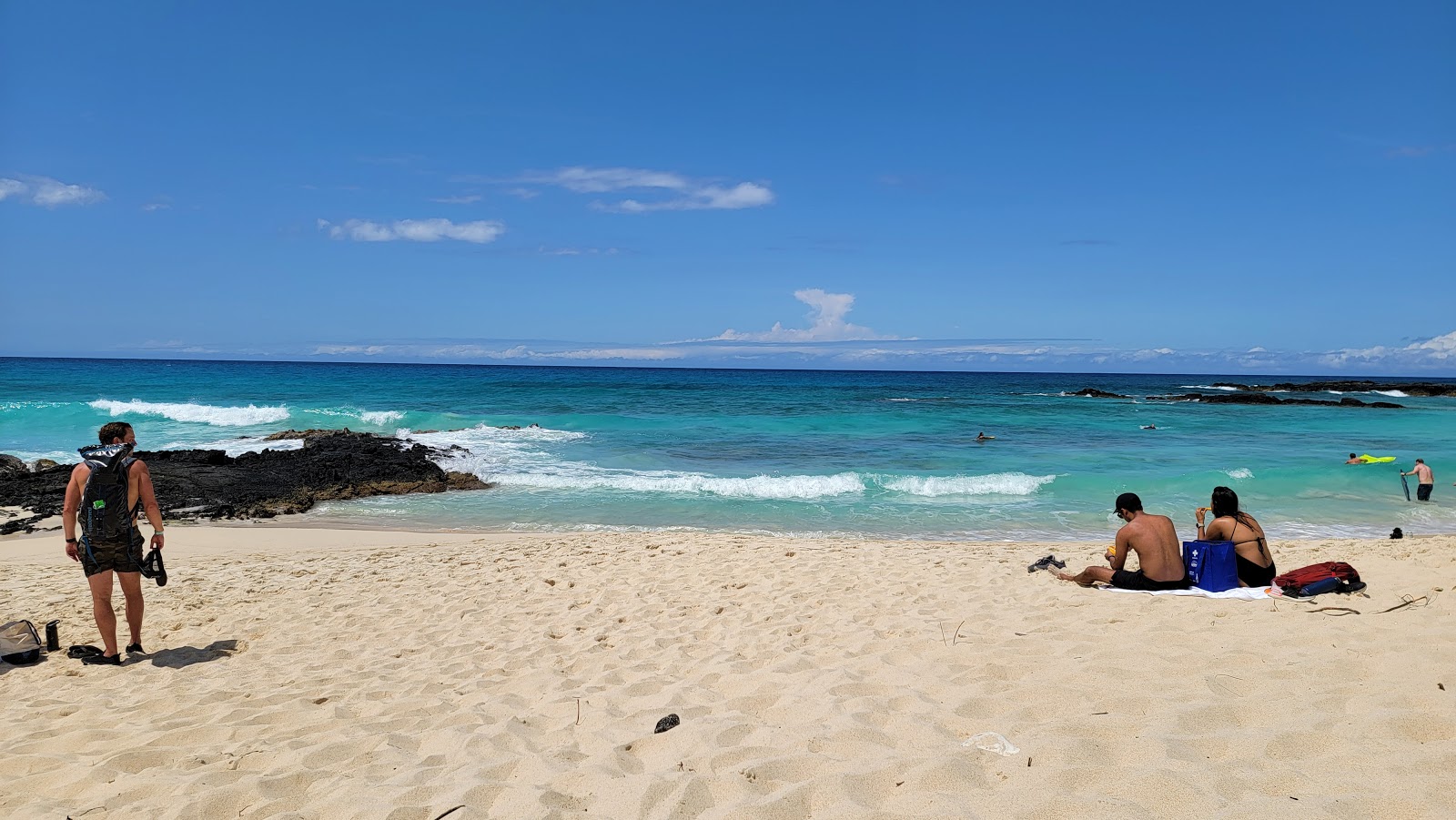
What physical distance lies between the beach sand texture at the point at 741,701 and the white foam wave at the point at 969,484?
27.9ft

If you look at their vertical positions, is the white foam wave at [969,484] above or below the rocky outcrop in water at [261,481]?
below

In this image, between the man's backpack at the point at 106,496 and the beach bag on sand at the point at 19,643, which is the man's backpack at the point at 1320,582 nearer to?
the man's backpack at the point at 106,496

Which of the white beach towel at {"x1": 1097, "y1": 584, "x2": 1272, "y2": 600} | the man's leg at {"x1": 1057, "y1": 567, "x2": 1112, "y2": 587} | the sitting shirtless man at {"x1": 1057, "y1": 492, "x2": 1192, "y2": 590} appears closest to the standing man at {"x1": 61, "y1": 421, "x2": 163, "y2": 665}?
the man's leg at {"x1": 1057, "y1": 567, "x2": 1112, "y2": 587}

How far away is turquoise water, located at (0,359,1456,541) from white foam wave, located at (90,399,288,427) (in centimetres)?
18

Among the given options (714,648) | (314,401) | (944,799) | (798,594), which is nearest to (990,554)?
(798,594)

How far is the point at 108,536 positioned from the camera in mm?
5301

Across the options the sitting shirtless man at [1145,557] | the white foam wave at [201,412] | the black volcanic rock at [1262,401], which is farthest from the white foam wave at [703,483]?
the black volcanic rock at [1262,401]

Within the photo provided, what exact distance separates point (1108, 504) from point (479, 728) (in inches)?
549

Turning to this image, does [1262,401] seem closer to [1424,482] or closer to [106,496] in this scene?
[1424,482]

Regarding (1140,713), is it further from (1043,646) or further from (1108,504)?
(1108,504)

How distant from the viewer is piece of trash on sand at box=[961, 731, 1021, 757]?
341 cm

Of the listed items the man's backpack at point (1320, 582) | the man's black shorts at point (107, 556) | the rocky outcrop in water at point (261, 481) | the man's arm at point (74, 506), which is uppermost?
the man's arm at point (74, 506)

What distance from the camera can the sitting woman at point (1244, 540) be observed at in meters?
6.80

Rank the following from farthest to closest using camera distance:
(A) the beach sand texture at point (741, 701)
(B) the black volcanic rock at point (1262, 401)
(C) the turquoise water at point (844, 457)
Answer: (B) the black volcanic rock at point (1262, 401) → (C) the turquoise water at point (844, 457) → (A) the beach sand texture at point (741, 701)
